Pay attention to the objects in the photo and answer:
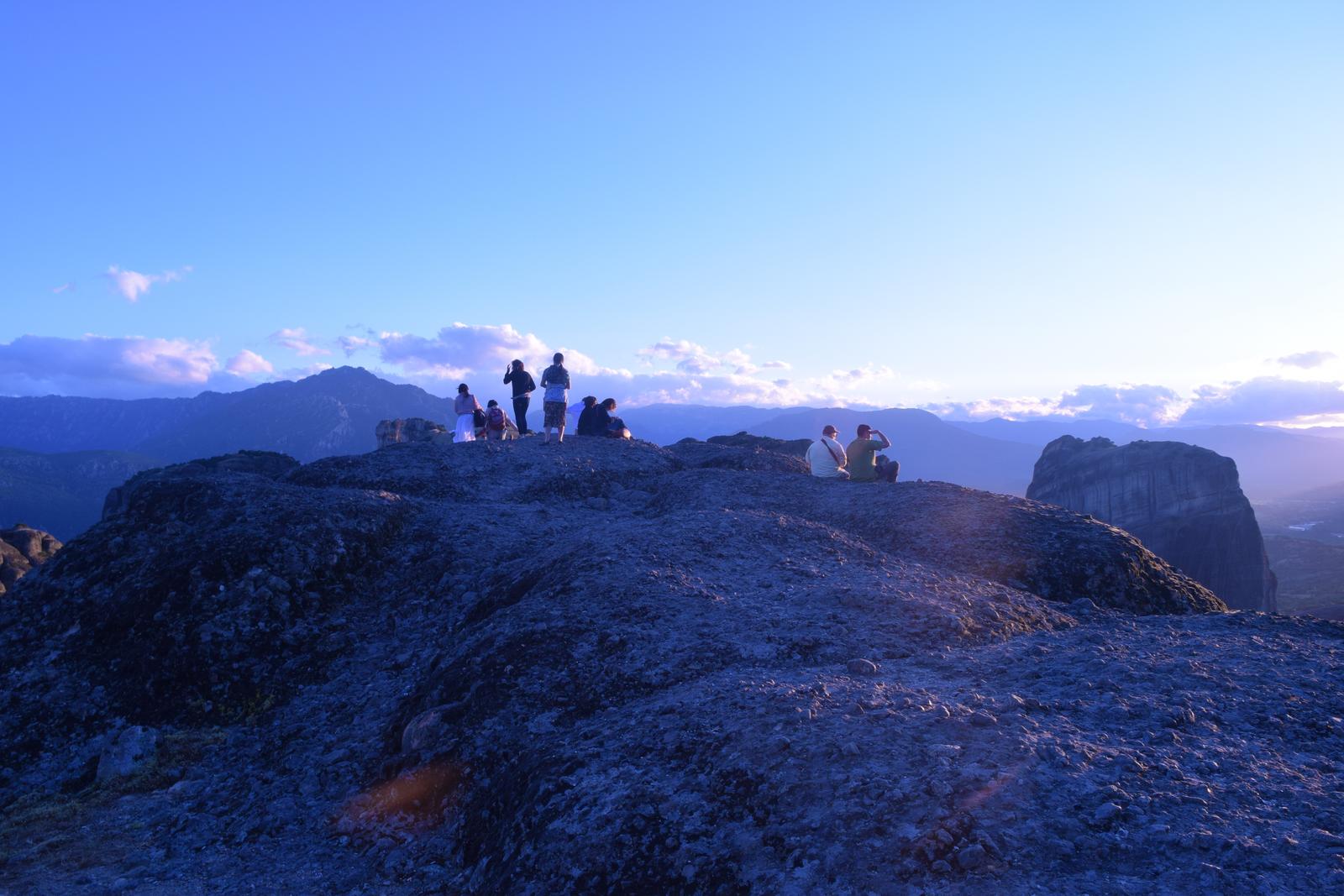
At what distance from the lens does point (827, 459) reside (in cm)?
2631

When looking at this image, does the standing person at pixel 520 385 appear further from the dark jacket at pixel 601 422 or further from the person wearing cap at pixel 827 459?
the person wearing cap at pixel 827 459

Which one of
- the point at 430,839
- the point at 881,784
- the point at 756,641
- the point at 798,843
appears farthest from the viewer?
the point at 756,641

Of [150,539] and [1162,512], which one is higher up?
[150,539]

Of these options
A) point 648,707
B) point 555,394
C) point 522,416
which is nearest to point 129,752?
point 648,707

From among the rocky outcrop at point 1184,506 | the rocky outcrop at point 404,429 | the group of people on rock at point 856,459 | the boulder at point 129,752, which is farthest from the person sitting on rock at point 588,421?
the rocky outcrop at point 1184,506

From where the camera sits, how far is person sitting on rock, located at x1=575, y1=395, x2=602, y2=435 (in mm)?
34938

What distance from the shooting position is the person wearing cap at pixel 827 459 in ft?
85.5

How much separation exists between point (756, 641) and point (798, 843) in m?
5.19

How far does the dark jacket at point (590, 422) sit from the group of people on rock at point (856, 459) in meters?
11.3

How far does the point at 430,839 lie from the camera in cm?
944

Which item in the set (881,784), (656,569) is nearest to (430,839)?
(881,784)

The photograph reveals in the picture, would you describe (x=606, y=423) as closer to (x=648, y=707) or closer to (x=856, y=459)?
(x=856, y=459)

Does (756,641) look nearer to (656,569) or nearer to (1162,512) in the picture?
(656,569)

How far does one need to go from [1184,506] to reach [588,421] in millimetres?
117088
